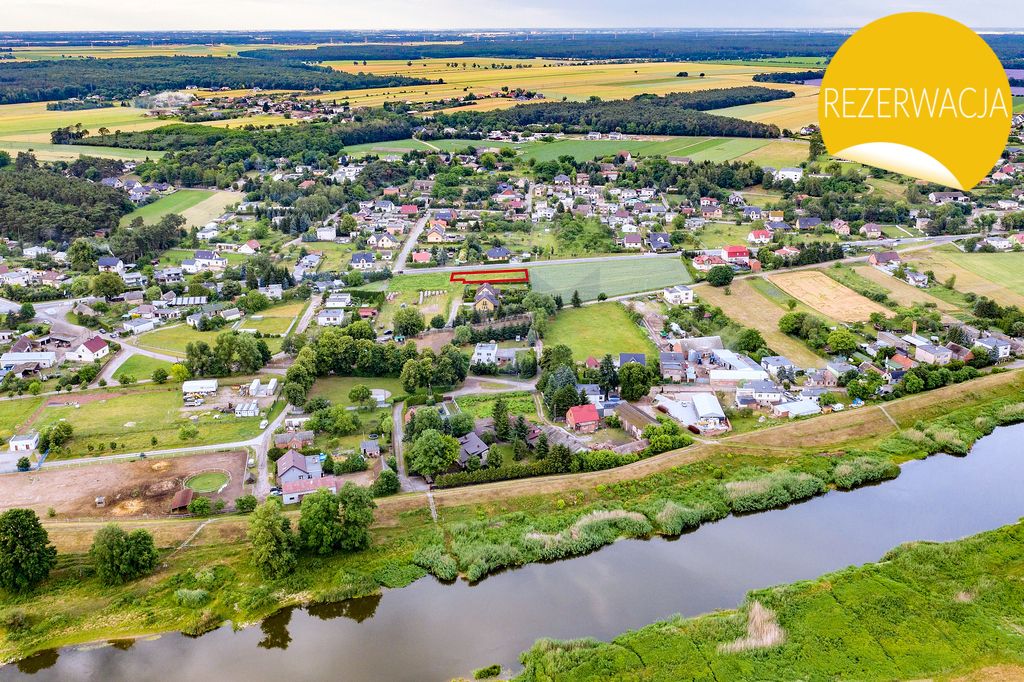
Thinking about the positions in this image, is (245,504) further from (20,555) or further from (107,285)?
(107,285)

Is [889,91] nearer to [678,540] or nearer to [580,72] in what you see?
[678,540]

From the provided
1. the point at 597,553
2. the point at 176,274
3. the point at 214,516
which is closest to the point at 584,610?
the point at 597,553

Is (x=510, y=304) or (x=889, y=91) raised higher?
(x=889, y=91)

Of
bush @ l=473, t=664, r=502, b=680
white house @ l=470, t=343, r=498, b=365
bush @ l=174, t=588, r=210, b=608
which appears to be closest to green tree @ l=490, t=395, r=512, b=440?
white house @ l=470, t=343, r=498, b=365

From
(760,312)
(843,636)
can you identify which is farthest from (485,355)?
(843,636)

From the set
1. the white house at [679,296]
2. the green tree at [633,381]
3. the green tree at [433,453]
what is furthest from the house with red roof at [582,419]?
the white house at [679,296]

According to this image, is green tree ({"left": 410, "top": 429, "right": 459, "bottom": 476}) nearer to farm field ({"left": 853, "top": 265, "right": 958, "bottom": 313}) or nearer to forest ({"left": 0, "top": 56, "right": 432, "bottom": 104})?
farm field ({"left": 853, "top": 265, "right": 958, "bottom": 313})
